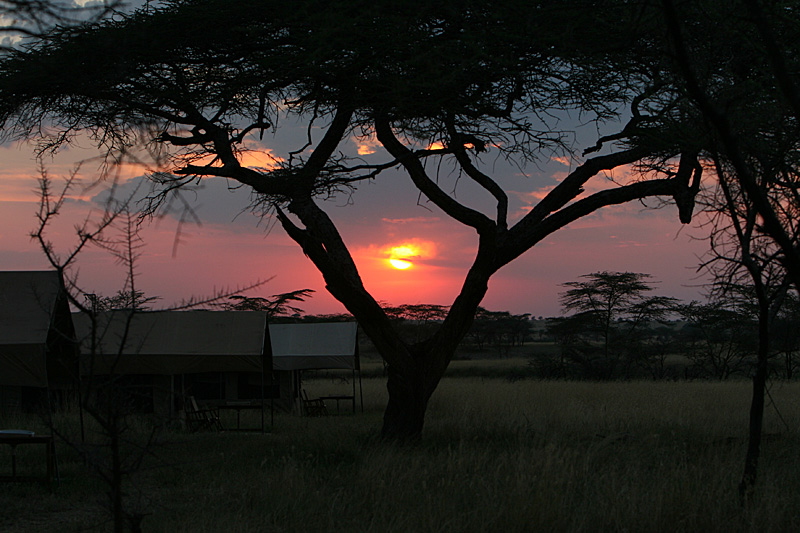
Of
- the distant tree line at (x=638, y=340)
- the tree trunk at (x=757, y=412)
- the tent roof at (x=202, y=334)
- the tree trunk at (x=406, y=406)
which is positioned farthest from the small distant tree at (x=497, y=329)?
the tree trunk at (x=757, y=412)

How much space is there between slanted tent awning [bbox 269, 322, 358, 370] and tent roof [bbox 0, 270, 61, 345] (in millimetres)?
11285

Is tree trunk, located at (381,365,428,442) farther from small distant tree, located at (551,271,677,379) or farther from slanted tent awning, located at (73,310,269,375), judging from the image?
small distant tree, located at (551,271,677,379)

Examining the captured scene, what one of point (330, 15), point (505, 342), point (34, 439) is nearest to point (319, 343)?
point (34, 439)

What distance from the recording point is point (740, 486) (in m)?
7.03

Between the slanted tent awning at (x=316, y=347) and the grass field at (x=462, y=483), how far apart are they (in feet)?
22.0

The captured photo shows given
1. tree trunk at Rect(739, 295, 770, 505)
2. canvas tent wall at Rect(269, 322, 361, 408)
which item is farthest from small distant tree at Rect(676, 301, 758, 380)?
tree trunk at Rect(739, 295, 770, 505)

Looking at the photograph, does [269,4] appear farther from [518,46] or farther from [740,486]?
[740,486]

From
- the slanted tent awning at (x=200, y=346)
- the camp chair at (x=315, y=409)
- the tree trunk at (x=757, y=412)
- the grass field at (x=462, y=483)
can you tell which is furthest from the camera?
the camp chair at (x=315, y=409)

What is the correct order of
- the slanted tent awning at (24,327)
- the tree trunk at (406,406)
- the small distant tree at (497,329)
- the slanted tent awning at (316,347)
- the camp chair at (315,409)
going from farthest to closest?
the small distant tree at (497,329), the slanted tent awning at (316,347), the camp chair at (315,409), the tree trunk at (406,406), the slanted tent awning at (24,327)

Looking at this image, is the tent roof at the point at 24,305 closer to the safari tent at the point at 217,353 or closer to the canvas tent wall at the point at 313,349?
the safari tent at the point at 217,353

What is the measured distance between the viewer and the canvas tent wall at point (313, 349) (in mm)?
21734

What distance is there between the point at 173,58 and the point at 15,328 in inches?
186

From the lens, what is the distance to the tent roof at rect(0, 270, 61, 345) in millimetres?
9867

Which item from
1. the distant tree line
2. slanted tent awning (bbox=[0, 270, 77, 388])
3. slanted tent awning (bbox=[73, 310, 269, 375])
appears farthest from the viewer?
the distant tree line
